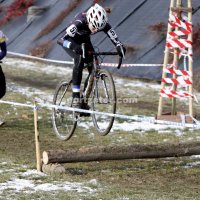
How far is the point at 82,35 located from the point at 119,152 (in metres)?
2.08

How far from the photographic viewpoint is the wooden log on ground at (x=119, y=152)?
8773mm

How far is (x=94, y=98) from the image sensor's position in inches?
385

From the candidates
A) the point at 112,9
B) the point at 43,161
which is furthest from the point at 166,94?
the point at 112,9

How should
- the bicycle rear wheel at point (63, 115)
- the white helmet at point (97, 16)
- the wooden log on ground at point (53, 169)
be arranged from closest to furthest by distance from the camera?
the wooden log on ground at point (53, 169)
the white helmet at point (97, 16)
the bicycle rear wheel at point (63, 115)

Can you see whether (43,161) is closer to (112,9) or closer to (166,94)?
(166,94)

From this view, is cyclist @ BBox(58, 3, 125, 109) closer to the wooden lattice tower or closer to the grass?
the grass

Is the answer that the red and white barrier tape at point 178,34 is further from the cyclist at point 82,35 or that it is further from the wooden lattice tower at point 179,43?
the cyclist at point 82,35

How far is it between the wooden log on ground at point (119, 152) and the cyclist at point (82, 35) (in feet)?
4.10

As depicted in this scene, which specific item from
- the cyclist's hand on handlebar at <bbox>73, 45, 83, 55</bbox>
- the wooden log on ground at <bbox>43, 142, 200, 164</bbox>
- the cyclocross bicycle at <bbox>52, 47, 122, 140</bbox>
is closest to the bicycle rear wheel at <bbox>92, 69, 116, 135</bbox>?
the cyclocross bicycle at <bbox>52, 47, 122, 140</bbox>

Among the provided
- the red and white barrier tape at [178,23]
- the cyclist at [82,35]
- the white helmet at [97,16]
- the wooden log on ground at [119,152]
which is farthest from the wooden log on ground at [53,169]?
the red and white barrier tape at [178,23]

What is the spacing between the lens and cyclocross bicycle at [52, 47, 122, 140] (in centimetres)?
944

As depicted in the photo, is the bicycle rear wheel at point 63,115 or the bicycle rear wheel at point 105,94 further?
the bicycle rear wheel at point 63,115

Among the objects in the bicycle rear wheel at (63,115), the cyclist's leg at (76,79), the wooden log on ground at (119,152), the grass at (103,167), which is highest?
the cyclist's leg at (76,79)

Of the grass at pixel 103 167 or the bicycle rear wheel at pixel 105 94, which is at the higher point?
the bicycle rear wheel at pixel 105 94
